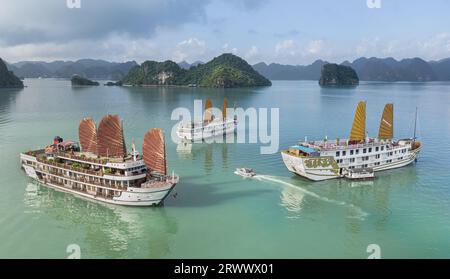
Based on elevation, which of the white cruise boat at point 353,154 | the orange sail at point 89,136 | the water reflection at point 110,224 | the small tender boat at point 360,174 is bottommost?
the water reflection at point 110,224

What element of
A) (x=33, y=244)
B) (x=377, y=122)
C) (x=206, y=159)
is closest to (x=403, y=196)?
(x=206, y=159)

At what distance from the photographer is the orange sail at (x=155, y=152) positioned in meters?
35.0

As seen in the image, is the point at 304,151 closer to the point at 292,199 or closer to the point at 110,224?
the point at 292,199

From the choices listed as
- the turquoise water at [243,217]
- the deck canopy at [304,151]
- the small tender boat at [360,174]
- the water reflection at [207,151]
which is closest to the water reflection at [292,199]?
the turquoise water at [243,217]

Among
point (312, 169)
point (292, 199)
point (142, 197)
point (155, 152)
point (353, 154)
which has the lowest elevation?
point (292, 199)

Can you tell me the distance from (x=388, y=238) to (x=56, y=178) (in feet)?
107

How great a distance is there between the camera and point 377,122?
8688cm

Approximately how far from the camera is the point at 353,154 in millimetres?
45188

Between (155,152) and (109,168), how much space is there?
4.56 m

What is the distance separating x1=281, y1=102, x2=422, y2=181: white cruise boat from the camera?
42.4 metres

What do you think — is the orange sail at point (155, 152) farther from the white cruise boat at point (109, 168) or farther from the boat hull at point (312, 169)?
the boat hull at point (312, 169)

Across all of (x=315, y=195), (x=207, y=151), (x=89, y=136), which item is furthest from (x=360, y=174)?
(x=89, y=136)

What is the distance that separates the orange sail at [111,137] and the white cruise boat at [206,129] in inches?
1062

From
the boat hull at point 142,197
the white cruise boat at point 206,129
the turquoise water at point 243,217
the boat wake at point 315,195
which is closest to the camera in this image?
the turquoise water at point 243,217
